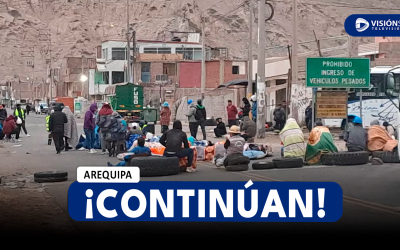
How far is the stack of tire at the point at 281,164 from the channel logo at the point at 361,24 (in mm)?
3342

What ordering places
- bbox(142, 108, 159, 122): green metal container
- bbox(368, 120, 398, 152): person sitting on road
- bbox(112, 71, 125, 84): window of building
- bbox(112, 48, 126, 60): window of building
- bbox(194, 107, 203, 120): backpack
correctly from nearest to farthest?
bbox(368, 120, 398, 152): person sitting on road
bbox(194, 107, 203, 120): backpack
bbox(142, 108, 159, 122): green metal container
bbox(112, 71, 125, 84): window of building
bbox(112, 48, 126, 60): window of building

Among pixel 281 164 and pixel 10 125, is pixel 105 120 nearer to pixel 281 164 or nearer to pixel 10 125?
pixel 281 164

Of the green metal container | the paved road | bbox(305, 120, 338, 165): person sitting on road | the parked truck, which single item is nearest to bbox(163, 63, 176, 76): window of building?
the parked truck

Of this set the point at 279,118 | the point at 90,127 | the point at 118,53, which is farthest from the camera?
the point at 118,53

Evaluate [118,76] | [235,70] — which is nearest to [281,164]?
[235,70]

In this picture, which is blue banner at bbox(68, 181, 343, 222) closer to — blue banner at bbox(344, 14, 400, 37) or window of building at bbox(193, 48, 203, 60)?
blue banner at bbox(344, 14, 400, 37)

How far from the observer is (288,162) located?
1534 centimetres

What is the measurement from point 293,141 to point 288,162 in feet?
3.16

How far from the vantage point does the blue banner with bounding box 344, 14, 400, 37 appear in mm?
13492

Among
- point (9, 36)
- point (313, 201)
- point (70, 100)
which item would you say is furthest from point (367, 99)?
point (9, 36)

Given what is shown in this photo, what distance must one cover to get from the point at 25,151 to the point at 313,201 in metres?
14.6

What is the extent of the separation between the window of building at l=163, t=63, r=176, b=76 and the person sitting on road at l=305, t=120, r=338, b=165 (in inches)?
2216

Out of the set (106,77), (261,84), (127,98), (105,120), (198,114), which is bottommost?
(105,120)

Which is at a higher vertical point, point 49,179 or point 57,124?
point 57,124
